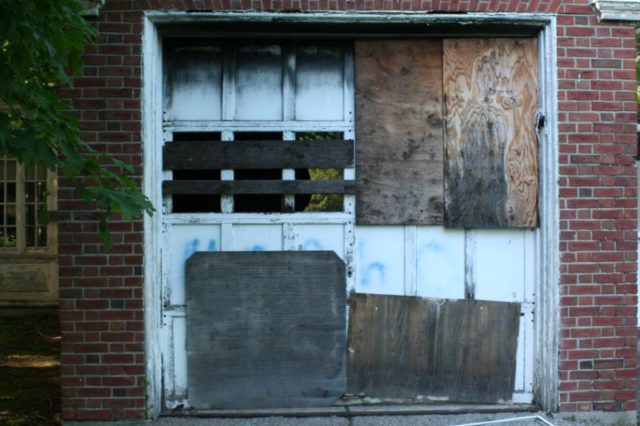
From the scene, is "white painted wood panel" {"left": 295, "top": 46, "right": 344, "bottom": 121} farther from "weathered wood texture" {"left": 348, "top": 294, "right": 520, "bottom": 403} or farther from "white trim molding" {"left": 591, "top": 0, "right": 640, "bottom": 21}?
"white trim molding" {"left": 591, "top": 0, "right": 640, "bottom": 21}

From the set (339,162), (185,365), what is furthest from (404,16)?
(185,365)

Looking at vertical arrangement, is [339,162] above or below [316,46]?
below

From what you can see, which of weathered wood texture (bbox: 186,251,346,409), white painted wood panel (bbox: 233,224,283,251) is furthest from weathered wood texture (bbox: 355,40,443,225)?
white painted wood panel (bbox: 233,224,283,251)

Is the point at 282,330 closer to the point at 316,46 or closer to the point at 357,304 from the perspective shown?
the point at 357,304

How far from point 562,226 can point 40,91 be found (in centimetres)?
372

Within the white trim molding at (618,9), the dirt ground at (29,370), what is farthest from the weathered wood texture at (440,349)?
the dirt ground at (29,370)

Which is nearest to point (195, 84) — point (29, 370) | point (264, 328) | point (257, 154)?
point (257, 154)

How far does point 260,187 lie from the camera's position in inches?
210

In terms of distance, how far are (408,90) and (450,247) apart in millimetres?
1285

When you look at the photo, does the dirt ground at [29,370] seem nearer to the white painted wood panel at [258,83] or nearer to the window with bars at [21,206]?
the window with bars at [21,206]

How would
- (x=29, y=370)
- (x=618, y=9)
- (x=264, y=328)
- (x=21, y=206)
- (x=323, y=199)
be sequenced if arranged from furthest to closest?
(x=21, y=206), (x=29, y=370), (x=323, y=199), (x=264, y=328), (x=618, y=9)

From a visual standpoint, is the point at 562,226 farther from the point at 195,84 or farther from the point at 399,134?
the point at 195,84

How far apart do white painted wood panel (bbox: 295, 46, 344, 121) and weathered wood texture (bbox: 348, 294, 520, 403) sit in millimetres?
1601

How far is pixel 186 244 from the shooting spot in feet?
17.6
